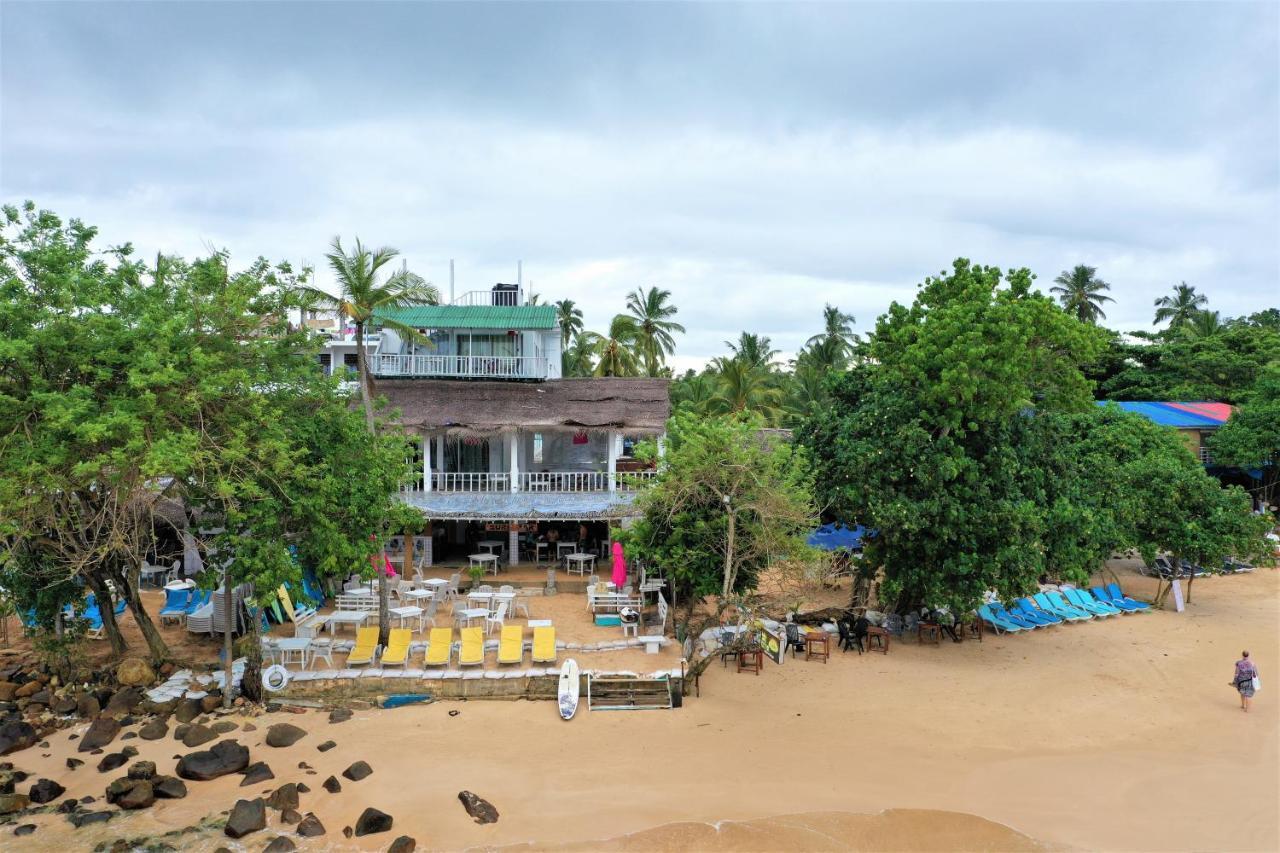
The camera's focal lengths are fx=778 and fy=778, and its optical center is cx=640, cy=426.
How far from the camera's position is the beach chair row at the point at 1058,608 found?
19.7 metres

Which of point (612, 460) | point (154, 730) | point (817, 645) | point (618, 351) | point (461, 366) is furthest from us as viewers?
point (618, 351)

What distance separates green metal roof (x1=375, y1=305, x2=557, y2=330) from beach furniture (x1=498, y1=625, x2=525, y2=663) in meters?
11.5

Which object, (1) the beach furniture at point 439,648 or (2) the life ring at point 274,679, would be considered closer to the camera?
(2) the life ring at point 274,679

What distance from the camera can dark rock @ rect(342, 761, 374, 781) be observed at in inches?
441

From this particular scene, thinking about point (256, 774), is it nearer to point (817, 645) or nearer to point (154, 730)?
point (154, 730)

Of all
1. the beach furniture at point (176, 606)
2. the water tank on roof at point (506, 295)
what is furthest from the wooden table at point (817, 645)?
the water tank on roof at point (506, 295)

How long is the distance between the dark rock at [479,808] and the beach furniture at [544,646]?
3.97m

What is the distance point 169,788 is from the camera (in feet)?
35.5

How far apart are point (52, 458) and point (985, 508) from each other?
16.5 meters

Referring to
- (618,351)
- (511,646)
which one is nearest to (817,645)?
(511,646)

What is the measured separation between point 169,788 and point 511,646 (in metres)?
5.82

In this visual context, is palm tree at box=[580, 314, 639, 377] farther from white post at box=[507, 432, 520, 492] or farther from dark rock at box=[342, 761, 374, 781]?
dark rock at box=[342, 761, 374, 781]

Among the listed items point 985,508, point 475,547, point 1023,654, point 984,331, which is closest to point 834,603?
Result: point 1023,654

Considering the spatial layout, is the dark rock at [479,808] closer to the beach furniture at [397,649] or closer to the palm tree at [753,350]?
the beach furniture at [397,649]
